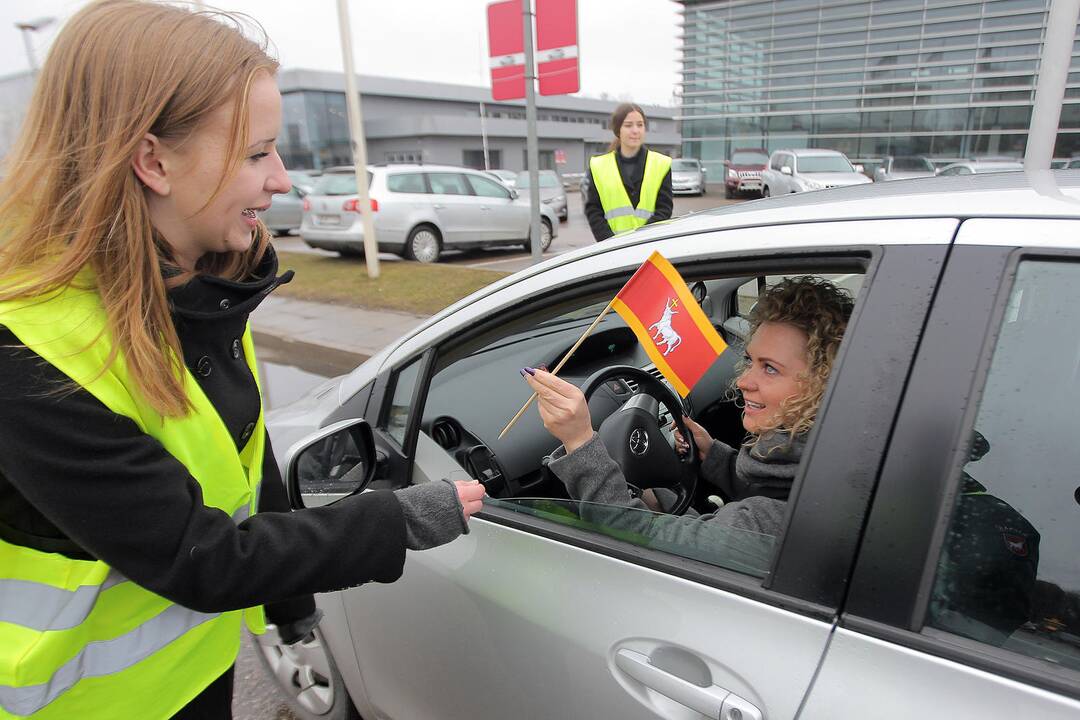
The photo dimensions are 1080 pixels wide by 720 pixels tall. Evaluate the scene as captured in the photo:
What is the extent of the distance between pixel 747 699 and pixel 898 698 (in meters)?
0.20

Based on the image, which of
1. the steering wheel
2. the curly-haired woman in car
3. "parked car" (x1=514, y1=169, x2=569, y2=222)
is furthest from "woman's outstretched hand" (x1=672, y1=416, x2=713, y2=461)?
"parked car" (x1=514, y1=169, x2=569, y2=222)

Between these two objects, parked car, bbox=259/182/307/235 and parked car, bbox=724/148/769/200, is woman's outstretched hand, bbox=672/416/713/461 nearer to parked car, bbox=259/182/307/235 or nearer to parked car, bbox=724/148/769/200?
parked car, bbox=259/182/307/235

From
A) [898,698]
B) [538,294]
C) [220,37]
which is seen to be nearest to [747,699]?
[898,698]

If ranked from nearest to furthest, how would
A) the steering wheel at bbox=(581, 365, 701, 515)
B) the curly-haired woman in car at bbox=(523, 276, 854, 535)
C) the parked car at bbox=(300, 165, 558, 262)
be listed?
1. the curly-haired woman in car at bbox=(523, 276, 854, 535)
2. the steering wheel at bbox=(581, 365, 701, 515)
3. the parked car at bbox=(300, 165, 558, 262)

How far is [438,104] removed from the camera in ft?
162

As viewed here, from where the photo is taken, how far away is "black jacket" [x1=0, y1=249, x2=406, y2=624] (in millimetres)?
843

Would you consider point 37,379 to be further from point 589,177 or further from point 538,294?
point 589,177

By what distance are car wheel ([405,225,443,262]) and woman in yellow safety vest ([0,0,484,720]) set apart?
10714 mm

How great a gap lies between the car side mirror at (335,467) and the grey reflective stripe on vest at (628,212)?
14.6 feet

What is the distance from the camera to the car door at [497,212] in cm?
1231

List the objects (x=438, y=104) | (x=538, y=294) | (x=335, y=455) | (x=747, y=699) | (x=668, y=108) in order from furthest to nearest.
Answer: (x=668, y=108), (x=438, y=104), (x=335, y=455), (x=538, y=294), (x=747, y=699)

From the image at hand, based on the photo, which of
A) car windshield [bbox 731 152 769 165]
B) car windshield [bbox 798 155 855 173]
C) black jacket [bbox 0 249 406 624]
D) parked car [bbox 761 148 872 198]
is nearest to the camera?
black jacket [bbox 0 249 406 624]

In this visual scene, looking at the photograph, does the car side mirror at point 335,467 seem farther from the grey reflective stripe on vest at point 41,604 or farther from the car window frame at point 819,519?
the car window frame at point 819,519

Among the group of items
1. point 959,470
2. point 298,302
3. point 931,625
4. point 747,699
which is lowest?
point 298,302
